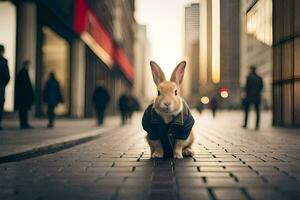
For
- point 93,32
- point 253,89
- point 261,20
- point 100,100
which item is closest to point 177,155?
point 253,89

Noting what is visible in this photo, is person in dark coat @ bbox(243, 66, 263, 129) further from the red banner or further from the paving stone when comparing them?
the paving stone

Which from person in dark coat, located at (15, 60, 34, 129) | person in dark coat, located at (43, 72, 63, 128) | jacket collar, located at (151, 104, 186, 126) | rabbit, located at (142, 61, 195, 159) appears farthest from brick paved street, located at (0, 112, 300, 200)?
person in dark coat, located at (43, 72, 63, 128)

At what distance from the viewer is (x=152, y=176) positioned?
190 inches

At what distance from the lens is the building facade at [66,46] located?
1755cm

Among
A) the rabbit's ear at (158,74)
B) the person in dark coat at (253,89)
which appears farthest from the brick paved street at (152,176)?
the person in dark coat at (253,89)

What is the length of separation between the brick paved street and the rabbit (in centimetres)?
23

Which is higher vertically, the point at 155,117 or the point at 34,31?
the point at 34,31

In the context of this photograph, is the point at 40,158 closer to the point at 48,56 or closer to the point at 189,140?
the point at 189,140

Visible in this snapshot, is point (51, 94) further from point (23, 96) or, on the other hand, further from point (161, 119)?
point (161, 119)

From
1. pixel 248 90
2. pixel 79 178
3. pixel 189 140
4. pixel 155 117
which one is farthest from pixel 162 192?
pixel 248 90

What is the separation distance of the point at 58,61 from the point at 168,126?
19076 millimetres

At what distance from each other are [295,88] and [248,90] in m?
1.50

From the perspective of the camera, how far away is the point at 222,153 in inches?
283

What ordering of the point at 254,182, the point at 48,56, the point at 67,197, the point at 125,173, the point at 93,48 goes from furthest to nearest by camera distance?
the point at 93,48 → the point at 48,56 → the point at 125,173 → the point at 254,182 → the point at 67,197
